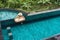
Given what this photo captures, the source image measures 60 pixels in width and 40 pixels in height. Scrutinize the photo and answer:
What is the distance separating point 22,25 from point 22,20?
8cm

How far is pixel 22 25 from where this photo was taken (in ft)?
7.14

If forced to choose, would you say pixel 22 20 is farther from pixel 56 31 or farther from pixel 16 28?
pixel 56 31

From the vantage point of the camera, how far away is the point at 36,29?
225cm

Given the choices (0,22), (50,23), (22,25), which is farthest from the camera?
(50,23)

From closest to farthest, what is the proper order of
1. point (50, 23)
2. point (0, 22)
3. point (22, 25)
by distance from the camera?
1. point (0, 22)
2. point (22, 25)
3. point (50, 23)

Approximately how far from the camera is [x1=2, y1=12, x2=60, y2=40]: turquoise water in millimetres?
2168

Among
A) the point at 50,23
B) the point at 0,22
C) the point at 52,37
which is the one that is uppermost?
the point at 0,22

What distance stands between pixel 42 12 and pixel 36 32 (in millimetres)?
248

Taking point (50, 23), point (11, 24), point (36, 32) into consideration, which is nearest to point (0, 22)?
point (11, 24)

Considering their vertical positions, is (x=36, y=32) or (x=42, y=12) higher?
(x=42, y=12)

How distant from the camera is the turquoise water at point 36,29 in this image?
2.17 m

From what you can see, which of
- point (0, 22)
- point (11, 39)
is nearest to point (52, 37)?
point (11, 39)

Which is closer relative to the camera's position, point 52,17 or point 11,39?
point 11,39

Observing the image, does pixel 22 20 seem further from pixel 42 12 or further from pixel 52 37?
pixel 52 37
